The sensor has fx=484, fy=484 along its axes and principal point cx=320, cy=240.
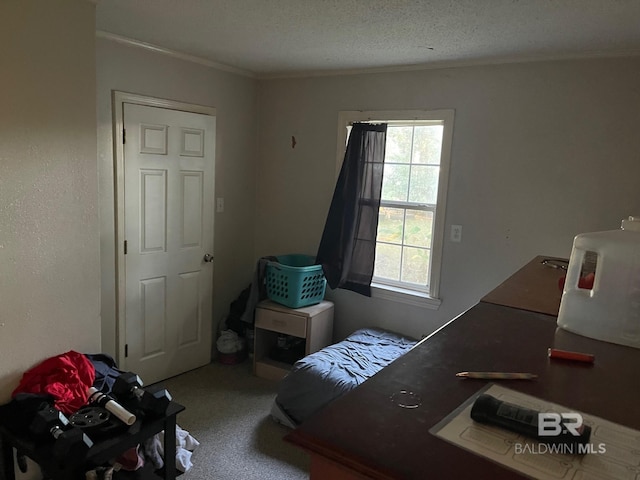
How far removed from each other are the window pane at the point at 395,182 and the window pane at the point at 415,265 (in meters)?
0.39

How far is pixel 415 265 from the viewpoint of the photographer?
358cm

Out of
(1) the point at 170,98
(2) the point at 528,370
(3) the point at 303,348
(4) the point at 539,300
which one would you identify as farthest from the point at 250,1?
(3) the point at 303,348

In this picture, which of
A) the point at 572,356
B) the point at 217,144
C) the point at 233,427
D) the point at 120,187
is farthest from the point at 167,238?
the point at 572,356

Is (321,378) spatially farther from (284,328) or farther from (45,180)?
(45,180)

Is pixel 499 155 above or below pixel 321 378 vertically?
above

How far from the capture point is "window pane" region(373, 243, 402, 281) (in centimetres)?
366

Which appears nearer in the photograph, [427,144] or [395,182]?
[427,144]

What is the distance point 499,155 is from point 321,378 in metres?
1.81

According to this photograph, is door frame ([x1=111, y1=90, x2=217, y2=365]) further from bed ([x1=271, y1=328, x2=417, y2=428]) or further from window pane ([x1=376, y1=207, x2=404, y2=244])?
window pane ([x1=376, y1=207, x2=404, y2=244])

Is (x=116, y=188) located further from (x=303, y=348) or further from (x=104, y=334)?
(x=303, y=348)

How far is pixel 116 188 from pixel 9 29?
1152 mm

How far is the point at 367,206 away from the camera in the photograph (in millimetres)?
3580

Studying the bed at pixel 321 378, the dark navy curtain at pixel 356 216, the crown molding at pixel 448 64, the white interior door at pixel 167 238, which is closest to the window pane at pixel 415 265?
the dark navy curtain at pixel 356 216

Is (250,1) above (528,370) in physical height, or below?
above
